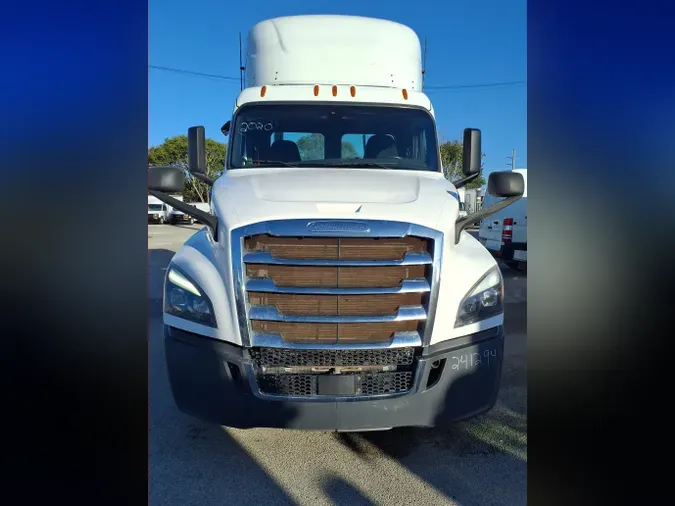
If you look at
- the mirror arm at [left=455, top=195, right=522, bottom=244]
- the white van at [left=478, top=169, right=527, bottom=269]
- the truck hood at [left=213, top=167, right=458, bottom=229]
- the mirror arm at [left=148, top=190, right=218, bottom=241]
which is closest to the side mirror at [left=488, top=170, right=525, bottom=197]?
the mirror arm at [left=455, top=195, right=522, bottom=244]

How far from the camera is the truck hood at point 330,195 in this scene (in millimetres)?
Result: 2902

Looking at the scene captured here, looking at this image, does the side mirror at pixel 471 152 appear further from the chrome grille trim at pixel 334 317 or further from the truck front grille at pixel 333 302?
the chrome grille trim at pixel 334 317

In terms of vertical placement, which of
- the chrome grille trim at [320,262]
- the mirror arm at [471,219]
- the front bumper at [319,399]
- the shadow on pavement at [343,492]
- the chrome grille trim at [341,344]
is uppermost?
the mirror arm at [471,219]

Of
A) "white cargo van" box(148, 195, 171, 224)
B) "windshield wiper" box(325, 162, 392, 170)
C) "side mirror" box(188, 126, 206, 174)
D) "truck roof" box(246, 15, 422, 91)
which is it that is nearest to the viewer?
"white cargo van" box(148, 195, 171, 224)

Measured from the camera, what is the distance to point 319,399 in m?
2.71

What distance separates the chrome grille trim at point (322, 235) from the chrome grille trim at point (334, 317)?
→ 0.02m

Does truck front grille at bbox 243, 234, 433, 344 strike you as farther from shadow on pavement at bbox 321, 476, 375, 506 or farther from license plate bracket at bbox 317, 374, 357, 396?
shadow on pavement at bbox 321, 476, 375, 506

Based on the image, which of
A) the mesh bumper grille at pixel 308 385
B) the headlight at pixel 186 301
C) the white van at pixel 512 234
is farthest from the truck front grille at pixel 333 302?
the white van at pixel 512 234

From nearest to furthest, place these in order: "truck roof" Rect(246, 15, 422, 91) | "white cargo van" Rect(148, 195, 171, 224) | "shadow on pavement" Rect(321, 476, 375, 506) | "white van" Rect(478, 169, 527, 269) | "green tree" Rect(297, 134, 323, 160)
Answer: "white cargo van" Rect(148, 195, 171, 224), "shadow on pavement" Rect(321, 476, 375, 506), "green tree" Rect(297, 134, 323, 160), "truck roof" Rect(246, 15, 422, 91), "white van" Rect(478, 169, 527, 269)

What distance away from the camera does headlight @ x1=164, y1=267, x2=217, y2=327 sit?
111 inches

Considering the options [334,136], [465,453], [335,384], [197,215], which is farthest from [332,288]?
[334,136]

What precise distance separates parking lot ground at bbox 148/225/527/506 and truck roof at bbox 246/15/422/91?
2.70 metres
